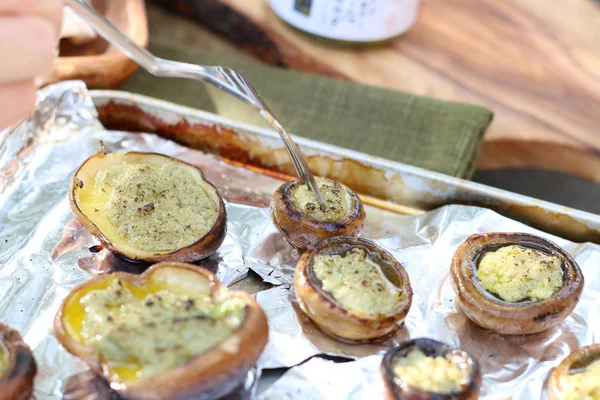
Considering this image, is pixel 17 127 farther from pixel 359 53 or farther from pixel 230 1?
pixel 359 53

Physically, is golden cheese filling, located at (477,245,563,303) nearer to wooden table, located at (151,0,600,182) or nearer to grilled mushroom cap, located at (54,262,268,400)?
grilled mushroom cap, located at (54,262,268,400)

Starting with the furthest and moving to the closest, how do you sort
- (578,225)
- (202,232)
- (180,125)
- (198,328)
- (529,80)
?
1. (529,80)
2. (180,125)
3. (578,225)
4. (202,232)
5. (198,328)

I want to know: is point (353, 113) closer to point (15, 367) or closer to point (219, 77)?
point (219, 77)

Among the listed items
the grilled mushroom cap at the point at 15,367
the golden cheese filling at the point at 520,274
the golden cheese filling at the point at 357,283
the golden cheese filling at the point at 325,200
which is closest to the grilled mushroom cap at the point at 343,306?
the golden cheese filling at the point at 357,283

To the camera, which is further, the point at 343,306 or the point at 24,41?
the point at 343,306

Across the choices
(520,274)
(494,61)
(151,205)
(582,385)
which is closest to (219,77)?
(151,205)

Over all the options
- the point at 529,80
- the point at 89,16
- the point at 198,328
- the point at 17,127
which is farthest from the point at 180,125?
the point at 529,80

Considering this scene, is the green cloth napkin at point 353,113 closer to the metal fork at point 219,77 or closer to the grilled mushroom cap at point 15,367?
the metal fork at point 219,77
